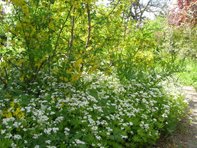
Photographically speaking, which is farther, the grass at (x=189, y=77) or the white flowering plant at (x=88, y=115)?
the grass at (x=189, y=77)

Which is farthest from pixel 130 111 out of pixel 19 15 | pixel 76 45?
pixel 19 15

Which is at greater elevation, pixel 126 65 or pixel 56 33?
pixel 56 33

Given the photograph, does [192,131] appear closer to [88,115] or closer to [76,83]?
[76,83]

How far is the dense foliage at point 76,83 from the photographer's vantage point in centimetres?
462

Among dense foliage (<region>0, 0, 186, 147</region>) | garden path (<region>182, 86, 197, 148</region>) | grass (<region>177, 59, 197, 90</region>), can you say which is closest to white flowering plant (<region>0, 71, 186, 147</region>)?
dense foliage (<region>0, 0, 186, 147</region>)

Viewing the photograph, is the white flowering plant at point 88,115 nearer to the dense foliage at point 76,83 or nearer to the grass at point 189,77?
the dense foliage at point 76,83

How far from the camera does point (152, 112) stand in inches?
253

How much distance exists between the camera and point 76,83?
675 cm

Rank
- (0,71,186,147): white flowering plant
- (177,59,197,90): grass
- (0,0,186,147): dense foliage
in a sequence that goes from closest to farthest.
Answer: (0,71,186,147): white flowering plant
(0,0,186,147): dense foliage
(177,59,197,90): grass

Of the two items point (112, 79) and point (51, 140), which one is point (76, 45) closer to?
point (112, 79)

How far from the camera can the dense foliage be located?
4625 mm

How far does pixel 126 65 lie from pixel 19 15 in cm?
288

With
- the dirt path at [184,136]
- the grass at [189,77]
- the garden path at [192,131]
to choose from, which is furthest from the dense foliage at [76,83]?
the grass at [189,77]

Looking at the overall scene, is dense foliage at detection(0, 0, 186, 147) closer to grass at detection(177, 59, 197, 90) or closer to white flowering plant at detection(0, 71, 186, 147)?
white flowering plant at detection(0, 71, 186, 147)
